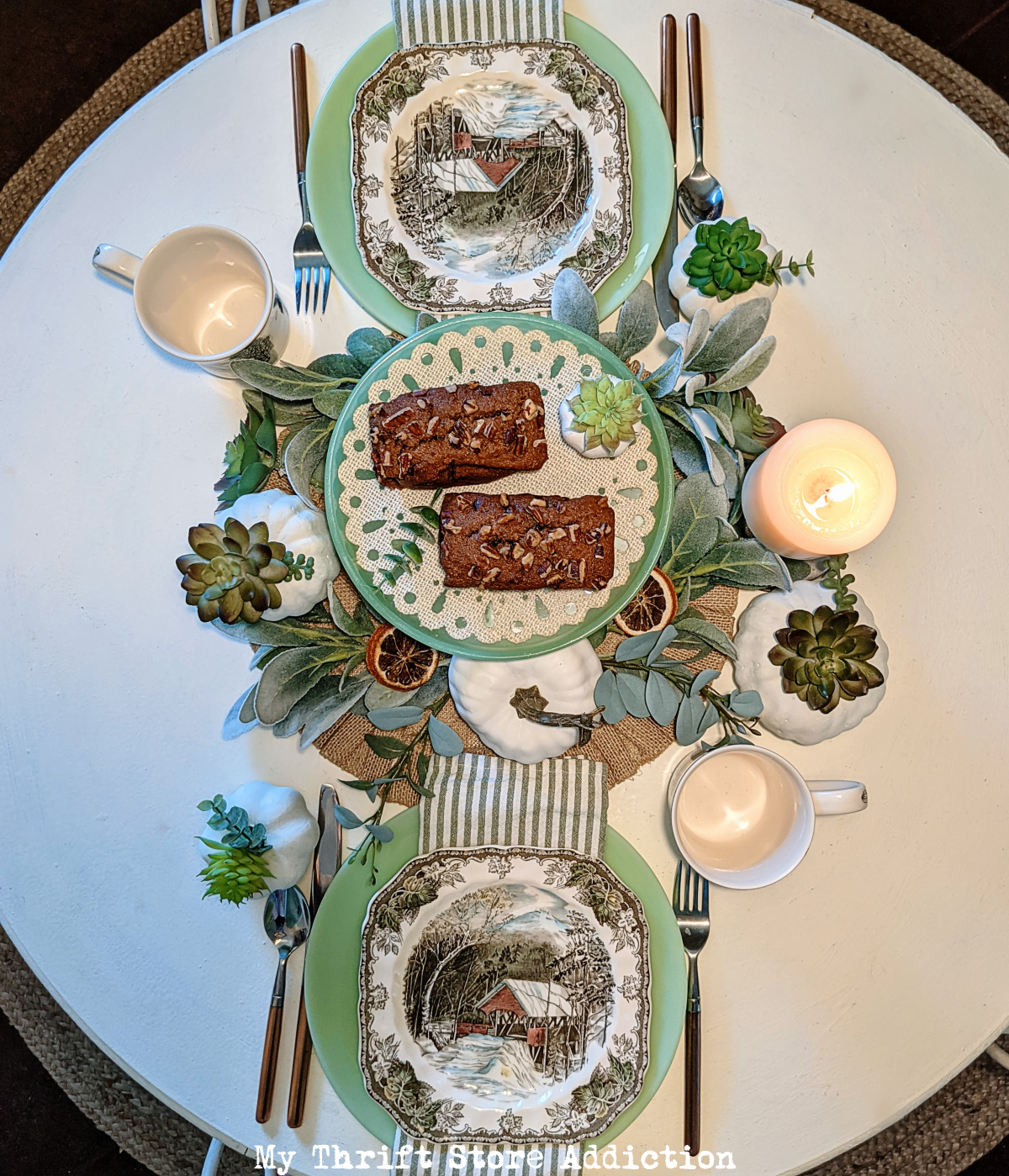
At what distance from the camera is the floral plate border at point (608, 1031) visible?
3.31 ft

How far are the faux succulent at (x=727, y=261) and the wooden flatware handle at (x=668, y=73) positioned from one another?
19 cm

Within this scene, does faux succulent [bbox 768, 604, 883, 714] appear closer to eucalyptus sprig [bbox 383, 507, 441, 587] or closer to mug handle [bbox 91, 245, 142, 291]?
eucalyptus sprig [bbox 383, 507, 441, 587]

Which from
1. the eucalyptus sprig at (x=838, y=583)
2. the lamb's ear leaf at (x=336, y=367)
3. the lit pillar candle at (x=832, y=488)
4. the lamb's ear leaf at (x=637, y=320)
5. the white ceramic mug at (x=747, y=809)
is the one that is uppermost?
the lamb's ear leaf at (x=637, y=320)

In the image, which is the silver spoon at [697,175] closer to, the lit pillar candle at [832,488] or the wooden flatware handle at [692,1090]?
the lit pillar candle at [832,488]

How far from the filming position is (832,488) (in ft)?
3.23

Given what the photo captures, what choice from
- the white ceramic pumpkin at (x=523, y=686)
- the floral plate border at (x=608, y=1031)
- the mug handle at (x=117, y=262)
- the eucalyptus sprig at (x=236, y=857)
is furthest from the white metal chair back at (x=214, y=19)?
the floral plate border at (x=608, y=1031)

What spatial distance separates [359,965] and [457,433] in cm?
69

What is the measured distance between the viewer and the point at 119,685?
112 cm

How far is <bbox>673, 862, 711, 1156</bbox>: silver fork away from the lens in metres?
1.04

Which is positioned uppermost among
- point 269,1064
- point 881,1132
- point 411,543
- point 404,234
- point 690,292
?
point 690,292

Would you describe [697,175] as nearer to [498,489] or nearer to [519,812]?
[498,489]

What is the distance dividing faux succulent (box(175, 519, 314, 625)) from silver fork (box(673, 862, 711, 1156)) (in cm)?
65

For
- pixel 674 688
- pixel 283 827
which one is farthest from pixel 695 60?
pixel 283 827

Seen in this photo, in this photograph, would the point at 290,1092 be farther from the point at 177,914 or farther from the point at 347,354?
the point at 347,354
